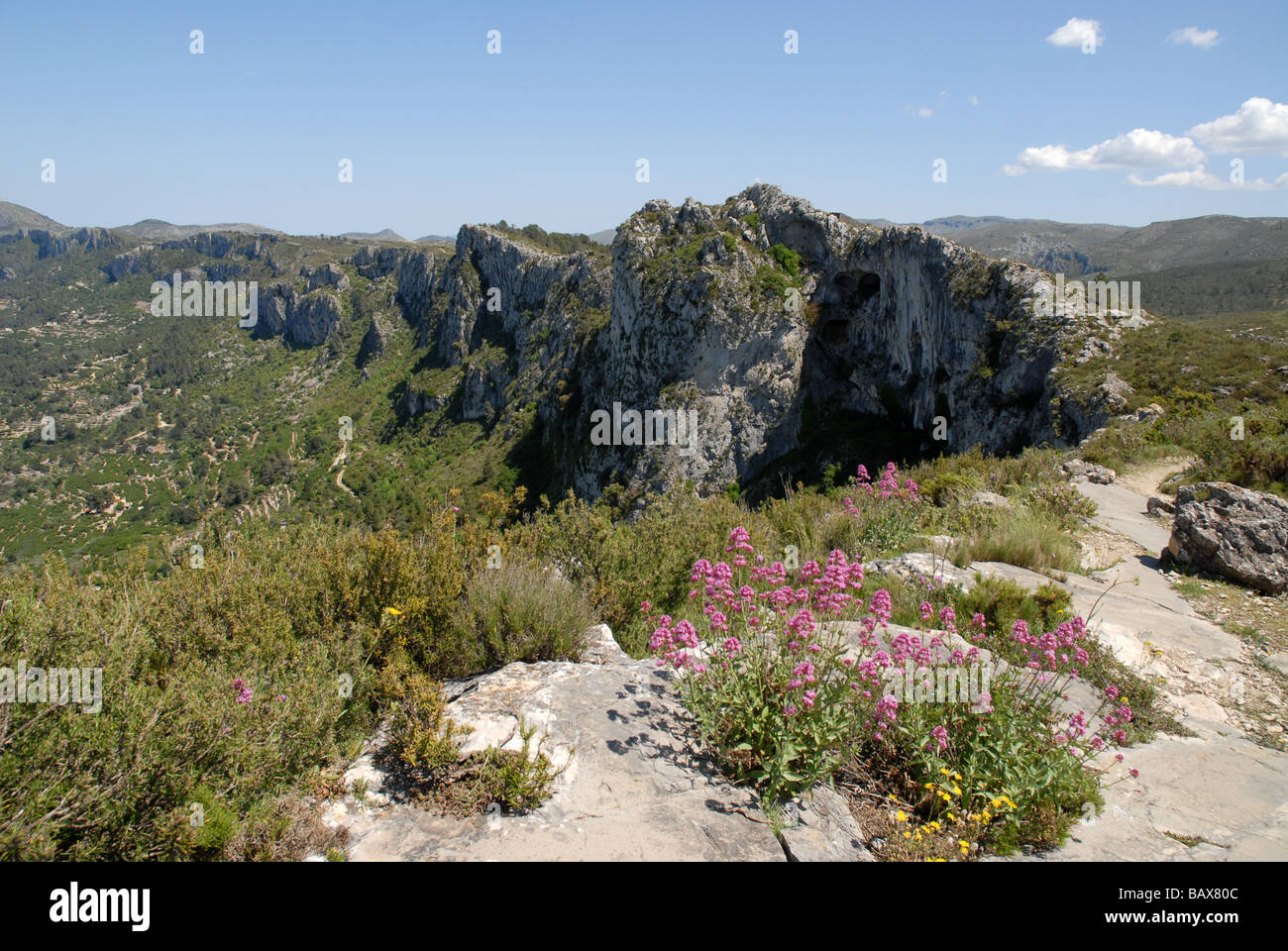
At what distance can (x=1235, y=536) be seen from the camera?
6121mm

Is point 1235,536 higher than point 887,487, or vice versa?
point 887,487

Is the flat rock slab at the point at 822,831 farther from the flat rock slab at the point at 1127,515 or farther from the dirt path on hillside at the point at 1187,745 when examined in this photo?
the flat rock slab at the point at 1127,515

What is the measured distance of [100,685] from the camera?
97.2 inches

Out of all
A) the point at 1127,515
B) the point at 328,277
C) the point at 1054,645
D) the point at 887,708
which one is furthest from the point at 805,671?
the point at 328,277

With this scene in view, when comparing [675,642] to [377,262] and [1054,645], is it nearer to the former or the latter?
[1054,645]

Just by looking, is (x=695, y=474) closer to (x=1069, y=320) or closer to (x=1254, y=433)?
(x=1069, y=320)

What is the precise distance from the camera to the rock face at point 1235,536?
5.90 m

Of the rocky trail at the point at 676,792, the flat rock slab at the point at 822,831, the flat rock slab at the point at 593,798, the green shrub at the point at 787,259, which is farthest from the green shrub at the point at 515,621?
the green shrub at the point at 787,259

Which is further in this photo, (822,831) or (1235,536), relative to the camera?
(1235,536)

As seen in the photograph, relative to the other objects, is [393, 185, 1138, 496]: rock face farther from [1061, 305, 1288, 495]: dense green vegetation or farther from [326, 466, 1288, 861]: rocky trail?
[326, 466, 1288, 861]: rocky trail

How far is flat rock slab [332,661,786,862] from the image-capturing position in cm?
243

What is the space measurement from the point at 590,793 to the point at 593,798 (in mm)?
38
